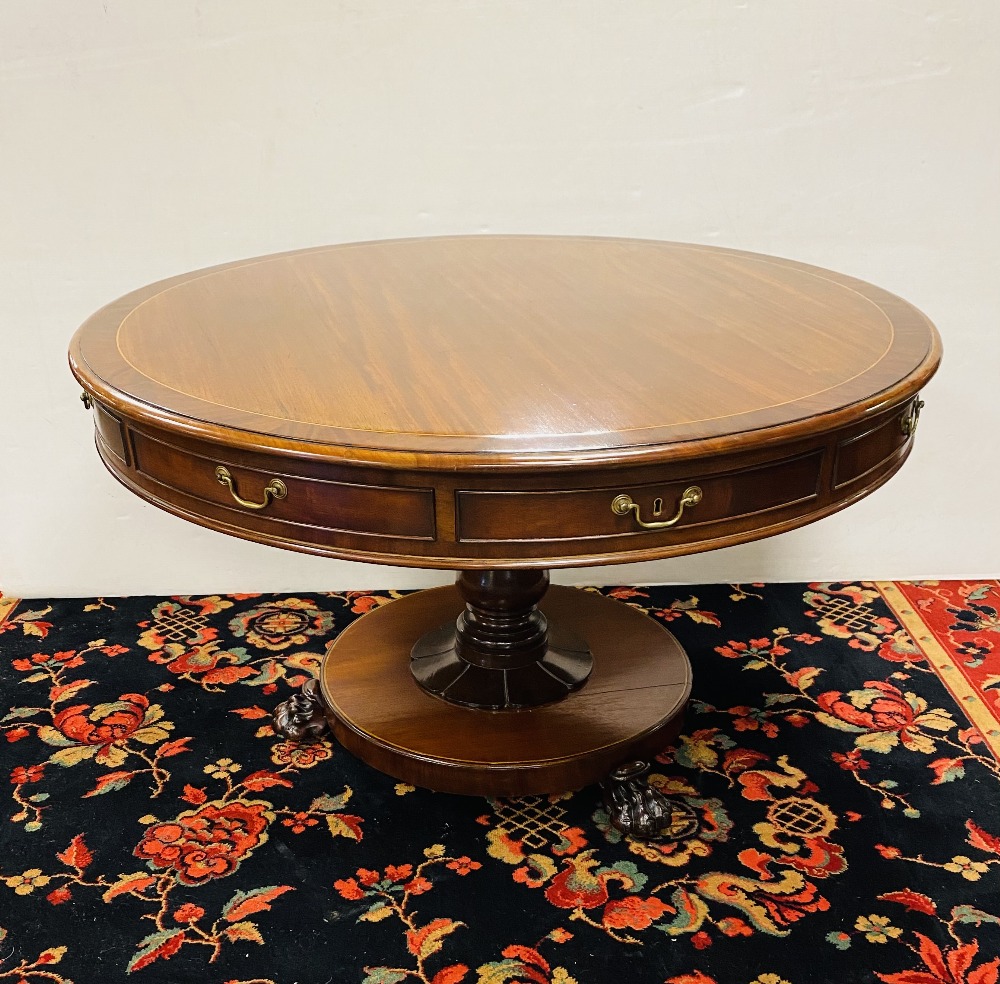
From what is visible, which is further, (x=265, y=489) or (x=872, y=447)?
(x=872, y=447)

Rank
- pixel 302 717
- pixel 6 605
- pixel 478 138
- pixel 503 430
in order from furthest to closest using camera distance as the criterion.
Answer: pixel 6 605, pixel 478 138, pixel 302 717, pixel 503 430

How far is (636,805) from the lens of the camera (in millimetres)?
2086

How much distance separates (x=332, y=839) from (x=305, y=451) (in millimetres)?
1016

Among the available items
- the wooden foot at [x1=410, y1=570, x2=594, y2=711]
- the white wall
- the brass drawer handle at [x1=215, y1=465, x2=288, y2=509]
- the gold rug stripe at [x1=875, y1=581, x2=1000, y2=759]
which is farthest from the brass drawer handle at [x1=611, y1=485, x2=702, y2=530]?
the white wall

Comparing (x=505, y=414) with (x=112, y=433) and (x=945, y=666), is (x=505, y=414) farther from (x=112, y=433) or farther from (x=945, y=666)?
(x=945, y=666)

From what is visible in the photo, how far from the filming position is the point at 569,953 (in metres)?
1.82

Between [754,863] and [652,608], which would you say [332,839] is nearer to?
[754,863]

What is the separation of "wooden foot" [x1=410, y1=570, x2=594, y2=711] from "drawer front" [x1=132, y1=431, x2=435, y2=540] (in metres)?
0.77

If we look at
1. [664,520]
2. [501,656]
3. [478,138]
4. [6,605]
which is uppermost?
[478,138]

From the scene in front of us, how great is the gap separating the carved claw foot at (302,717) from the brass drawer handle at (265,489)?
0.97 metres

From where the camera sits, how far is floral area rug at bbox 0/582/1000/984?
1.82m

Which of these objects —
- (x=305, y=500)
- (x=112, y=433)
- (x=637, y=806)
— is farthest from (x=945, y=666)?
(x=112, y=433)

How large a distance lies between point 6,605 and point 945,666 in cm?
261

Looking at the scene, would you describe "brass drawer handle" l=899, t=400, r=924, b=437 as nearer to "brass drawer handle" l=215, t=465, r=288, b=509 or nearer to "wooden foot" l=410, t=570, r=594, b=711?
"wooden foot" l=410, t=570, r=594, b=711
